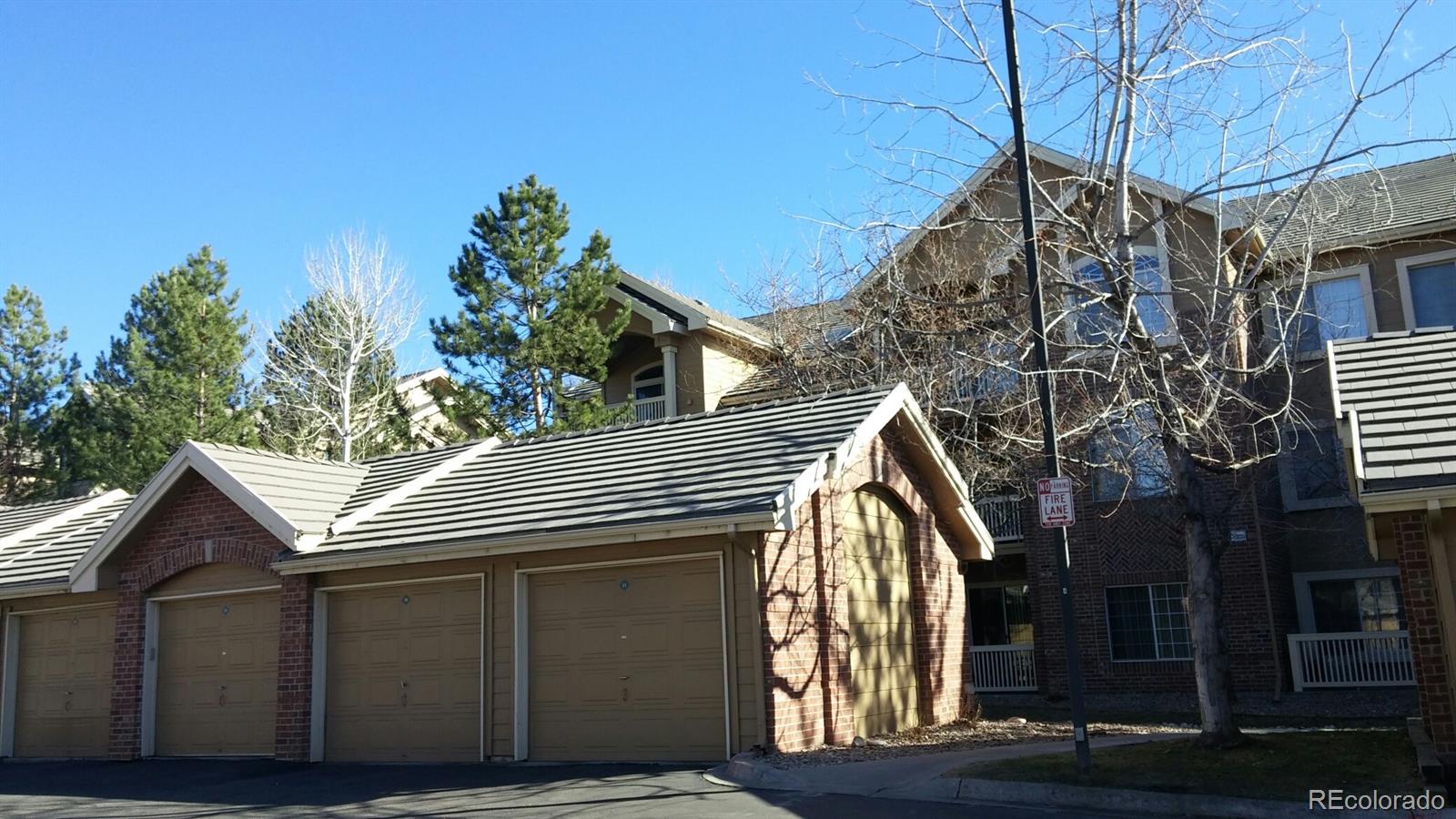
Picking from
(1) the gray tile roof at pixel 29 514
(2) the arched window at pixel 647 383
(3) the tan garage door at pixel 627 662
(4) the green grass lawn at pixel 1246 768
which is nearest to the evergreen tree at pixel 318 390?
(2) the arched window at pixel 647 383

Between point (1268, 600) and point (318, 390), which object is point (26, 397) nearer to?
point (318, 390)

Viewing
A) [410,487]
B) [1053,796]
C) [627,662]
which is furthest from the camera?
[410,487]

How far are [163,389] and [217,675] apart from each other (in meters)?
17.8

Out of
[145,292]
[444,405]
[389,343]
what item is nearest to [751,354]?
[444,405]

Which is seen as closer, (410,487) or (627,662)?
(627,662)

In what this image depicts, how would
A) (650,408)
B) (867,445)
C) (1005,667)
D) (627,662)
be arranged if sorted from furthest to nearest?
(650,408) → (1005,667) → (867,445) → (627,662)

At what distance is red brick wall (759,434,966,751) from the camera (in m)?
13.3

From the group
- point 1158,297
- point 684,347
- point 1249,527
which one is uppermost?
point 684,347

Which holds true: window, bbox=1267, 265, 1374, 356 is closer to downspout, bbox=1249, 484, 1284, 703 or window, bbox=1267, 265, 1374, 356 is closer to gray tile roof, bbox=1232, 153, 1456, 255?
gray tile roof, bbox=1232, 153, 1456, 255

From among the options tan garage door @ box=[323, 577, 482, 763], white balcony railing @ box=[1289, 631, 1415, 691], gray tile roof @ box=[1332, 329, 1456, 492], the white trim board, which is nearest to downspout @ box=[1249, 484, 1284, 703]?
white balcony railing @ box=[1289, 631, 1415, 691]

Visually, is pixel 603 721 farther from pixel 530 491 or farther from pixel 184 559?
pixel 184 559

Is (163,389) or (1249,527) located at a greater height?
(163,389)

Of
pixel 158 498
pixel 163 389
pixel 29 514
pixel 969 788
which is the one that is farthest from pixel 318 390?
pixel 969 788

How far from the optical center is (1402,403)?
12.4 m
